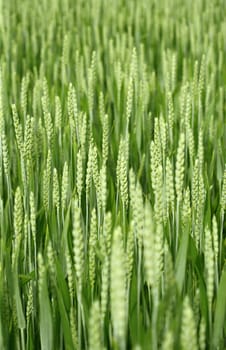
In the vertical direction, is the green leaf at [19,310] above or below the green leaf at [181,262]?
below

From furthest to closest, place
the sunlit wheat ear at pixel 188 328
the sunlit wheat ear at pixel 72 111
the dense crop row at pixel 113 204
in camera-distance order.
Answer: the sunlit wheat ear at pixel 72 111 → the dense crop row at pixel 113 204 → the sunlit wheat ear at pixel 188 328

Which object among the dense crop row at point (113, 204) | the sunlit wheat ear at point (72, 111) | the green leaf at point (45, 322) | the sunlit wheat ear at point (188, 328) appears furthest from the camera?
the sunlit wheat ear at point (72, 111)

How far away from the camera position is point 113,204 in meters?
1.34

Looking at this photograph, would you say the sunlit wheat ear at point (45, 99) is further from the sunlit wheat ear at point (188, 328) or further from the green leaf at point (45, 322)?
the sunlit wheat ear at point (188, 328)

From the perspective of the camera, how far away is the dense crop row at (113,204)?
825 millimetres

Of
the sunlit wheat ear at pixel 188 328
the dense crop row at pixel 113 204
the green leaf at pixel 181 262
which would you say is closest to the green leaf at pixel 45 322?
the dense crop row at pixel 113 204

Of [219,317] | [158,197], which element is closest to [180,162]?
[158,197]

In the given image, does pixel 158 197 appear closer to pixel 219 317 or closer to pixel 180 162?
pixel 180 162

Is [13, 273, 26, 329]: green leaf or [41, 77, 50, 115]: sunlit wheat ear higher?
[41, 77, 50, 115]: sunlit wheat ear

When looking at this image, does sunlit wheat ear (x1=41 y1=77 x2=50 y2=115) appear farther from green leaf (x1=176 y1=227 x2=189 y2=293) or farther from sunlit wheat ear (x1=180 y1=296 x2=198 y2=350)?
sunlit wheat ear (x1=180 y1=296 x2=198 y2=350)

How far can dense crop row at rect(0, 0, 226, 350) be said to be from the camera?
2.71 feet

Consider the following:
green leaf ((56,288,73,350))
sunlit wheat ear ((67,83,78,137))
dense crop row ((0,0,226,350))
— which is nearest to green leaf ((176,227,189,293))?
dense crop row ((0,0,226,350))

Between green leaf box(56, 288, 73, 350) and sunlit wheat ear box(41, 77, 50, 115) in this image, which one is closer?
green leaf box(56, 288, 73, 350)

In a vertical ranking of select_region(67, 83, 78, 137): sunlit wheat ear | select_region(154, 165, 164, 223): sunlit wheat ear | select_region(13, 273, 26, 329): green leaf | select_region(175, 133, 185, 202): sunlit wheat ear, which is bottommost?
select_region(13, 273, 26, 329): green leaf
